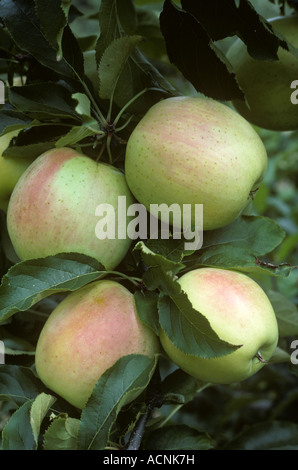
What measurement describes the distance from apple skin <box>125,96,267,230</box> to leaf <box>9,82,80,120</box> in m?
0.13

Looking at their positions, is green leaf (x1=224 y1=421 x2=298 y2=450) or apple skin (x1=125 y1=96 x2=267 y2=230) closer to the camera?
apple skin (x1=125 y1=96 x2=267 y2=230)

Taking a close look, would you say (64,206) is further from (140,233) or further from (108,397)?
(108,397)

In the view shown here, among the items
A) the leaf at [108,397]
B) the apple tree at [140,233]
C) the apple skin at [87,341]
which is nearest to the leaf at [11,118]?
the apple tree at [140,233]

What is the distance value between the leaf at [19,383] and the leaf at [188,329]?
0.29 m

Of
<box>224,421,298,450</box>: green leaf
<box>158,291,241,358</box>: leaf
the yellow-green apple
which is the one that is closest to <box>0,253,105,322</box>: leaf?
<box>158,291,241,358</box>: leaf

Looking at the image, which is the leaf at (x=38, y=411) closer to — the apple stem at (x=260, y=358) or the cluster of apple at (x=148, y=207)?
the cluster of apple at (x=148, y=207)

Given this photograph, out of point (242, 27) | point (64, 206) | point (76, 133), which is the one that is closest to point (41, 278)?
point (64, 206)

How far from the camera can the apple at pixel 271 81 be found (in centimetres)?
101

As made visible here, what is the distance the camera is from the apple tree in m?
0.78

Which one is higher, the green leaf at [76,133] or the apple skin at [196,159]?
the green leaf at [76,133]

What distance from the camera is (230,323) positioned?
784mm

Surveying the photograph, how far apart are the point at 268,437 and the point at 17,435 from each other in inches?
25.9

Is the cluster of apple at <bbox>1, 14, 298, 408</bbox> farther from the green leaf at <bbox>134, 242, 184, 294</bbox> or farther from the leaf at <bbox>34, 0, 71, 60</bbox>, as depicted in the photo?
the leaf at <bbox>34, 0, 71, 60</bbox>
